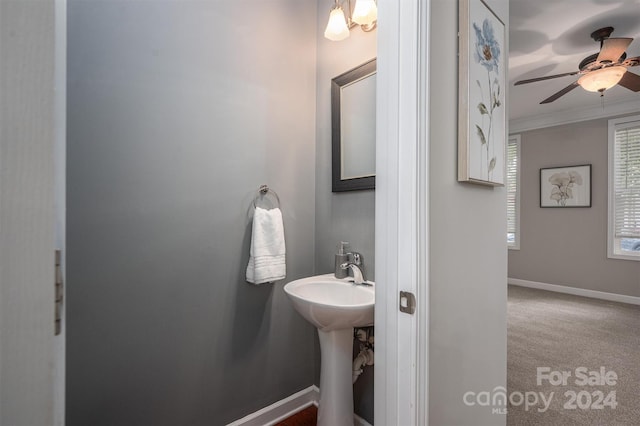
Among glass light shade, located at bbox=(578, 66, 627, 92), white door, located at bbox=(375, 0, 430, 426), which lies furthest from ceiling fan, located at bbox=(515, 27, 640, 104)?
white door, located at bbox=(375, 0, 430, 426)

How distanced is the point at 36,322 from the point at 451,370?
3.61 ft

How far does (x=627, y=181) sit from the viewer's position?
3.97 metres

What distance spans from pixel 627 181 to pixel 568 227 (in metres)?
0.85

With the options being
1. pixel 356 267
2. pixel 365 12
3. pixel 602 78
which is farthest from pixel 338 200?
pixel 602 78

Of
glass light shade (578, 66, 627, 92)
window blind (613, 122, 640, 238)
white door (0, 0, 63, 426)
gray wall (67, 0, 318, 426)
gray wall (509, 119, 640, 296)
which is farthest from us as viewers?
gray wall (509, 119, 640, 296)

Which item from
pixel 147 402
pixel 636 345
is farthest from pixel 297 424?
pixel 636 345

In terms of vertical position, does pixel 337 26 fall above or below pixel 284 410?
above

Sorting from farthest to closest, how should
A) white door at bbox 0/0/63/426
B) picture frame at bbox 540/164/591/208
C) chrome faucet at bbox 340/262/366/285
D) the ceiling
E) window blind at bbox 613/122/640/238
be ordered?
picture frame at bbox 540/164/591/208 < window blind at bbox 613/122/640/238 < the ceiling < chrome faucet at bbox 340/262/366/285 < white door at bbox 0/0/63/426

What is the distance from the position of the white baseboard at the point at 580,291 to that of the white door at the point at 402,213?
472 centimetres

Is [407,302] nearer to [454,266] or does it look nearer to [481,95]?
[454,266]

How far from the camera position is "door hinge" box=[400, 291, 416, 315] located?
891 millimetres

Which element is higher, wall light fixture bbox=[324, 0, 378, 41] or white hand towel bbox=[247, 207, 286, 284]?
wall light fixture bbox=[324, 0, 378, 41]

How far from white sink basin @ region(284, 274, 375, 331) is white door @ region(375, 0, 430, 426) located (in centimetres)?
30

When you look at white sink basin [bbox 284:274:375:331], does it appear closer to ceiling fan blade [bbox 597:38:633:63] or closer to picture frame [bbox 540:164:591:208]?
ceiling fan blade [bbox 597:38:633:63]
